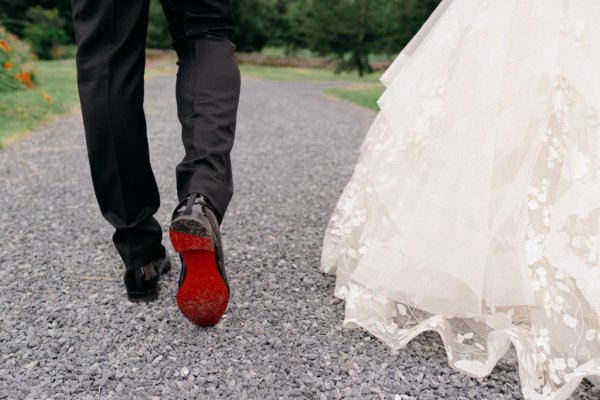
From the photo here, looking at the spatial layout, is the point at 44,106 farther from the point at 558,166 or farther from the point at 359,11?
the point at 359,11

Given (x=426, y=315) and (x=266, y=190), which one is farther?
(x=266, y=190)

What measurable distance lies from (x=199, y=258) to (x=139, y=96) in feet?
1.53

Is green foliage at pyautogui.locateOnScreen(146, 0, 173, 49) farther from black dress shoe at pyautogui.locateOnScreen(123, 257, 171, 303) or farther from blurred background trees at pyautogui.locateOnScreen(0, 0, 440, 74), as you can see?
black dress shoe at pyautogui.locateOnScreen(123, 257, 171, 303)

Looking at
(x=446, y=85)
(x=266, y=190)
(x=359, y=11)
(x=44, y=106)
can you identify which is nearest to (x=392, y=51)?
(x=359, y=11)

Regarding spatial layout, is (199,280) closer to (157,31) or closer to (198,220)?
(198,220)

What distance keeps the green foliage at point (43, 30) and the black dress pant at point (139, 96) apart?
43.2ft

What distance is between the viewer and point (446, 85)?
1.47 m

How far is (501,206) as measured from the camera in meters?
1.31

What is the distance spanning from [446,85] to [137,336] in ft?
3.36

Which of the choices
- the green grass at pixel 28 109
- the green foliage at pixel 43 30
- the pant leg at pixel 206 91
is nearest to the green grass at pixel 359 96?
the green grass at pixel 28 109

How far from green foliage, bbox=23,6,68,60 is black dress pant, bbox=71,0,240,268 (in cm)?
1317

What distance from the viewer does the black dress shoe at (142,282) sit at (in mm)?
1553

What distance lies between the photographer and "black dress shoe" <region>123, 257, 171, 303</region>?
1.55 meters

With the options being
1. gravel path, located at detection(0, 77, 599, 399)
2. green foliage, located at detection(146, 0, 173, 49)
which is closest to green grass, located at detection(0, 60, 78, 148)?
gravel path, located at detection(0, 77, 599, 399)
